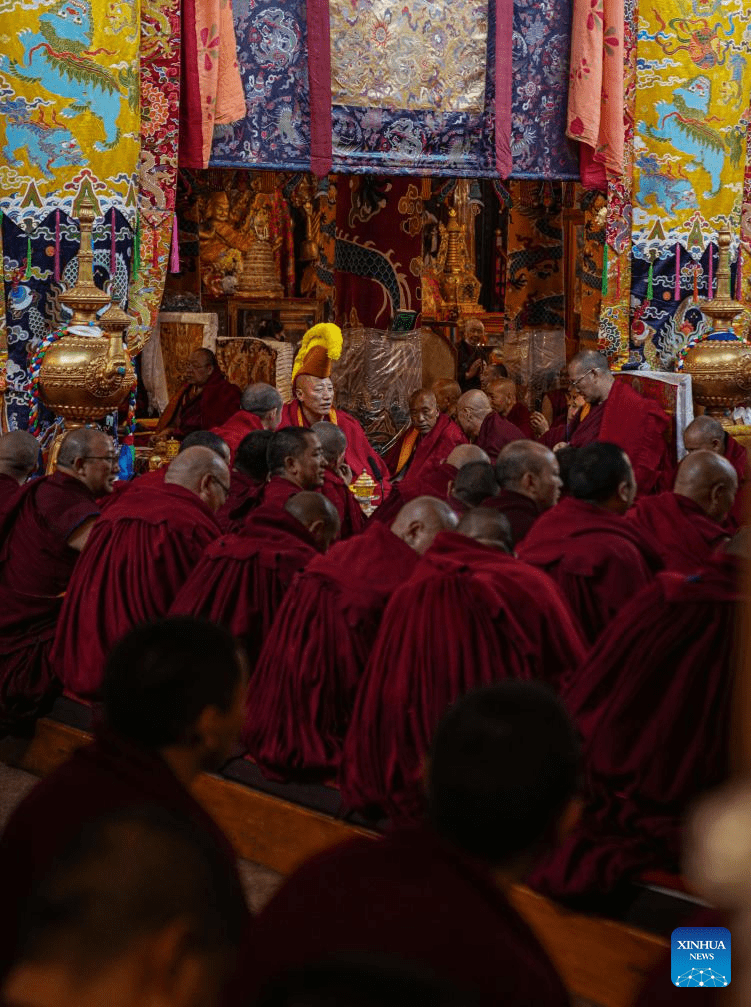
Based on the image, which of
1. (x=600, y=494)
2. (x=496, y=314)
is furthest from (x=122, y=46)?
(x=496, y=314)

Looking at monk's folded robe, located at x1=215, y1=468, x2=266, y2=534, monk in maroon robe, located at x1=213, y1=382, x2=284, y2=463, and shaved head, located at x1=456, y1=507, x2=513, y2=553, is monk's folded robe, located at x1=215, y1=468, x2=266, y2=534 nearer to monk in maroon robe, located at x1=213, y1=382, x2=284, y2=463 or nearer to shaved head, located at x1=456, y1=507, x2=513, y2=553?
monk in maroon robe, located at x1=213, y1=382, x2=284, y2=463

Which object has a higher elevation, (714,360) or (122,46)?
(122,46)

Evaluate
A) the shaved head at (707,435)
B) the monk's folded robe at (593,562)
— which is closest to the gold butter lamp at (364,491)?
the shaved head at (707,435)

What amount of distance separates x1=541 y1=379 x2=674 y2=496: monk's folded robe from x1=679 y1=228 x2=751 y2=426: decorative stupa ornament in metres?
0.35

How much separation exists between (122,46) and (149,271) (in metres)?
1.14

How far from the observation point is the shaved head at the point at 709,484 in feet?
17.0

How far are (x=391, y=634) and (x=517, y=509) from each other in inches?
50.5

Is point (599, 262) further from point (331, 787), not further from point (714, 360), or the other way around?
point (331, 787)

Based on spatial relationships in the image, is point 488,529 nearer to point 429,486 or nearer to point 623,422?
point 429,486

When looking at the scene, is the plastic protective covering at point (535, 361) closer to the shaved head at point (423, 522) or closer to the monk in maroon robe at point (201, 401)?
the monk in maroon robe at point (201, 401)

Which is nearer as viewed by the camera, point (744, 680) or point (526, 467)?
point (744, 680)

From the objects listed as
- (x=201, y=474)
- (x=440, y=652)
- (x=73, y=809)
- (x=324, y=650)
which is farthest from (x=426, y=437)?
(x=73, y=809)

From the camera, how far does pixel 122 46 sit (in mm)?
7465

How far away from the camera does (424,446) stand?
27.7 ft
